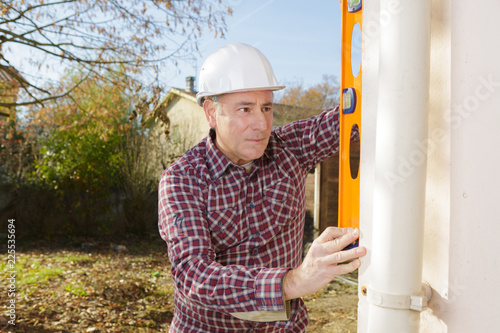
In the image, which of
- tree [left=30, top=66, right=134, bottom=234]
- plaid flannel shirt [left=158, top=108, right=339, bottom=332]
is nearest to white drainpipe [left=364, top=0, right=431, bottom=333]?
plaid flannel shirt [left=158, top=108, right=339, bottom=332]

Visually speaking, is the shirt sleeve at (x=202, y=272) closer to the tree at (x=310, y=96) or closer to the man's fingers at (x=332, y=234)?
the man's fingers at (x=332, y=234)

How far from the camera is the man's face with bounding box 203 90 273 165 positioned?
2.00 m

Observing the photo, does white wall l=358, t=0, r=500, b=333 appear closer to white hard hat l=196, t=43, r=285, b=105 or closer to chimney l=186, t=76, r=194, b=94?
white hard hat l=196, t=43, r=285, b=105

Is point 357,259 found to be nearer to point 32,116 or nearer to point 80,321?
point 80,321

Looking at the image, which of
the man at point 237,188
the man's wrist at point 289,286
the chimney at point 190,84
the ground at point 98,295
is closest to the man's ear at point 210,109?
the man at point 237,188

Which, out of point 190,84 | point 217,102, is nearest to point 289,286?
point 217,102

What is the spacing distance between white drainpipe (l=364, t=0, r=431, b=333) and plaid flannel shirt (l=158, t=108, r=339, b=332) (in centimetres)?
61

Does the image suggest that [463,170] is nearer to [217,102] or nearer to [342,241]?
[342,241]

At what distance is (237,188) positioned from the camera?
211 cm

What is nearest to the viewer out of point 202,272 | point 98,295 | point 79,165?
point 202,272

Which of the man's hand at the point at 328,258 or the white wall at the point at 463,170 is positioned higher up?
the white wall at the point at 463,170

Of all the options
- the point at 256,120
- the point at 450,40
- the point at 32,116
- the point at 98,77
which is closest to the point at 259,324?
the point at 256,120

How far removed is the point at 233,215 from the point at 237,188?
140 mm

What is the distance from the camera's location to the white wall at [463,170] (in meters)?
0.98
